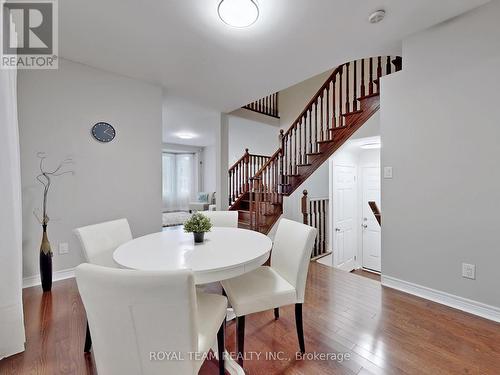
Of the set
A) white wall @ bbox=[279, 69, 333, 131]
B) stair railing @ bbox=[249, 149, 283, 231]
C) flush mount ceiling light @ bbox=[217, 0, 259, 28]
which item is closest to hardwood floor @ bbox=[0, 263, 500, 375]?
stair railing @ bbox=[249, 149, 283, 231]

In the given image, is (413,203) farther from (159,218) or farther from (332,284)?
(159,218)

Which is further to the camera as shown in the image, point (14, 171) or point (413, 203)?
point (413, 203)

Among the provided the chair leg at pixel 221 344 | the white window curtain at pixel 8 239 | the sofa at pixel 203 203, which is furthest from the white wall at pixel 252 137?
the chair leg at pixel 221 344

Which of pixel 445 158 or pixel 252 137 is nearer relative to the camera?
pixel 445 158

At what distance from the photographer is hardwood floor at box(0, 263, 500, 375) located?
139 cm

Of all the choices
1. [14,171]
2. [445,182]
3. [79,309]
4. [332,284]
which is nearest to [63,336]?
[79,309]

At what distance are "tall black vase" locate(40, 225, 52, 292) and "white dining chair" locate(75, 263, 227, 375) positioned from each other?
1992 mm

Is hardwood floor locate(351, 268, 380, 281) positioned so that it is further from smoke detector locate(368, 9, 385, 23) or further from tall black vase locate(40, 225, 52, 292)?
tall black vase locate(40, 225, 52, 292)

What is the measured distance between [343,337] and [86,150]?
10.5ft

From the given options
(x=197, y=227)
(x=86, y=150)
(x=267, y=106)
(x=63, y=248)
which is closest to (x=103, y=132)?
(x=86, y=150)

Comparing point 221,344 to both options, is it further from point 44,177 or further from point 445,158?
point 44,177

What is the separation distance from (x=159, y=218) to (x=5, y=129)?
6.85 feet

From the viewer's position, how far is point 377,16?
195cm

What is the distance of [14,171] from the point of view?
150 centimetres
